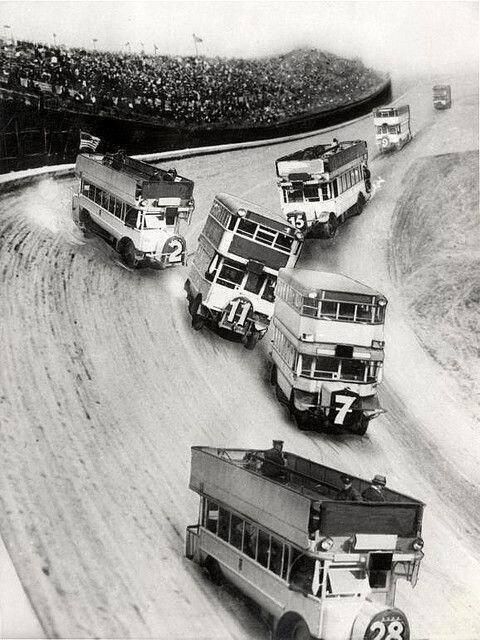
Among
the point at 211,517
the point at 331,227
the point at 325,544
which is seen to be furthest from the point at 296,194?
the point at 325,544

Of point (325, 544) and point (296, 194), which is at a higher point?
point (296, 194)

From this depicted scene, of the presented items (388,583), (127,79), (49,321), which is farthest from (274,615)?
(127,79)

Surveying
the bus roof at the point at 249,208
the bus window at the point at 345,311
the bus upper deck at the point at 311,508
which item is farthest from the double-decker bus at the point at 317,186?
the bus upper deck at the point at 311,508

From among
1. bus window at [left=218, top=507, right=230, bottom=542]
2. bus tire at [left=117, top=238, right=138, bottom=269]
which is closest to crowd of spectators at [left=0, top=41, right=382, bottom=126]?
bus tire at [left=117, top=238, right=138, bottom=269]

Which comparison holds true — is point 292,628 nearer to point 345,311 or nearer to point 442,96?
point 345,311

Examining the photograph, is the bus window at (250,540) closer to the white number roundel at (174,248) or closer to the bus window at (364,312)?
the bus window at (364,312)
